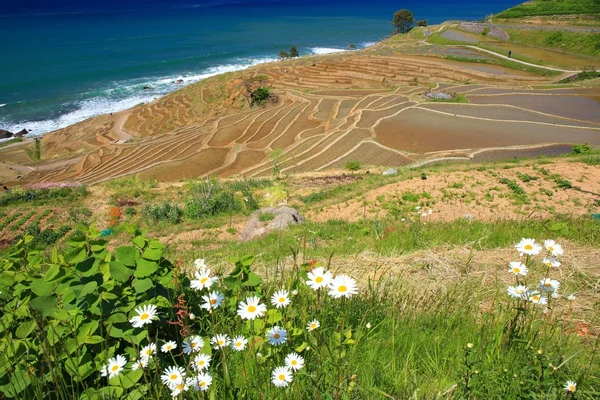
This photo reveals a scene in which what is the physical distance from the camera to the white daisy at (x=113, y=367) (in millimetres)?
2045

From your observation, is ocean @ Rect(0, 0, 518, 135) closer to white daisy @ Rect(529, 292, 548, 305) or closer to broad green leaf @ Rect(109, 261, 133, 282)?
broad green leaf @ Rect(109, 261, 133, 282)

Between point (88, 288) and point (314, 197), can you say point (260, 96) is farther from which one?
point (88, 288)

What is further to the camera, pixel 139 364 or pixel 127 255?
pixel 127 255

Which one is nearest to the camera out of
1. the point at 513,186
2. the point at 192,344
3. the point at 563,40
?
the point at 192,344

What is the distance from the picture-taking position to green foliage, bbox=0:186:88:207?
16.6 m

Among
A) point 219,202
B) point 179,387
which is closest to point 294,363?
point 179,387

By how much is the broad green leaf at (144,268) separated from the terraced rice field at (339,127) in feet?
69.3

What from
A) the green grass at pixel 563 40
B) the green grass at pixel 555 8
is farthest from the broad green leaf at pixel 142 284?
the green grass at pixel 555 8

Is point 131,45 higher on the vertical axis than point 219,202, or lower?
higher

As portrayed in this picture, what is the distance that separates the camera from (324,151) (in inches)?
1017

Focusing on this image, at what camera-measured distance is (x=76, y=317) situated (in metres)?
2.30

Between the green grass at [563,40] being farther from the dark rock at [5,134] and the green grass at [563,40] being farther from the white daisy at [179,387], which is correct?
the dark rock at [5,134]

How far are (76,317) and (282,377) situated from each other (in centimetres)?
134

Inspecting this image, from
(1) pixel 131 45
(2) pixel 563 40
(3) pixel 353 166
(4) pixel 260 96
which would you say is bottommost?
(3) pixel 353 166
